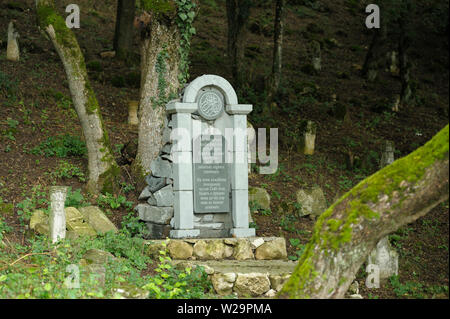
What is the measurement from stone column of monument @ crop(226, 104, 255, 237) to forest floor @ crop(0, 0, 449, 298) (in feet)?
3.81

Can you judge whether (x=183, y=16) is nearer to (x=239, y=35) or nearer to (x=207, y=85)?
(x=207, y=85)

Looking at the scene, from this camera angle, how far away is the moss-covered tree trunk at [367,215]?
15.2ft

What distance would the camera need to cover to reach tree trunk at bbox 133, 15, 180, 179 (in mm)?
10734

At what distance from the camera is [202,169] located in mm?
9164

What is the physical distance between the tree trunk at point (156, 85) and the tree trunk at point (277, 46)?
20.6 feet

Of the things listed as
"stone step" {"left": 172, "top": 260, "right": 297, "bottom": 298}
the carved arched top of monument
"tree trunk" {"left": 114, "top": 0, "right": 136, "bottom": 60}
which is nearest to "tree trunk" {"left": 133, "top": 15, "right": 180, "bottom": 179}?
the carved arched top of monument

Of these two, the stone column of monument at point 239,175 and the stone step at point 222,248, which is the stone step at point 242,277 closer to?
the stone step at point 222,248

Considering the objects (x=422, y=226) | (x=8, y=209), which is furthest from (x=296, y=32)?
(x=8, y=209)

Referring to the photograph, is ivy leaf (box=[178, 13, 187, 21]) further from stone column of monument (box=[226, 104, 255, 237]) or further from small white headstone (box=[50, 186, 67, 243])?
small white headstone (box=[50, 186, 67, 243])

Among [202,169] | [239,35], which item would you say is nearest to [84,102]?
[202,169]

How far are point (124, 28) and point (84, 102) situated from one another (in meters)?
8.42

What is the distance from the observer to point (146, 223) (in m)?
9.59

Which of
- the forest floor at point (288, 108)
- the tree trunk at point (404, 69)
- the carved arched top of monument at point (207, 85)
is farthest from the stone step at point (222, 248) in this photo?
the tree trunk at point (404, 69)

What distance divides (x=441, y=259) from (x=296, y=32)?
57.1ft
